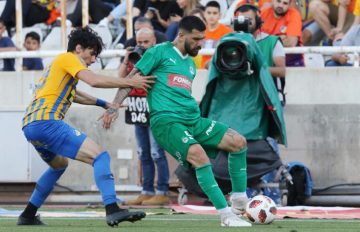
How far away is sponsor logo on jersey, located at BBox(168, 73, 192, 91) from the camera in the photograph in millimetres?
12391

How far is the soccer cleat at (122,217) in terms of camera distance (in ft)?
37.7

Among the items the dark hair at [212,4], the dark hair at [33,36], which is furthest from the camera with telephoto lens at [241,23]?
the dark hair at [33,36]

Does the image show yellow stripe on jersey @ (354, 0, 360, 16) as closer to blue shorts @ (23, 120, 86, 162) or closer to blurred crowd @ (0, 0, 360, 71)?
blurred crowd @ (0, 0, 360, 71)

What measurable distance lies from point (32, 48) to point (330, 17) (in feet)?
15.3

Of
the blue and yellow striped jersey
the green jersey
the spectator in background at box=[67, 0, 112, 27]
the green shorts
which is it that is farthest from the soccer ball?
the spectator in background at box=[67, 0, 112, 27]

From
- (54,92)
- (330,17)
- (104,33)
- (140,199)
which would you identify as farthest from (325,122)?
(54,92)

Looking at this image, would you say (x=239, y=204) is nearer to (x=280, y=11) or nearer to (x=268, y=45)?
(x=268, y=45)

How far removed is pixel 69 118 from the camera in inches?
688

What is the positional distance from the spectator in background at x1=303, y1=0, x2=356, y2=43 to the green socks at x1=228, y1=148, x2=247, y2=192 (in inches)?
208

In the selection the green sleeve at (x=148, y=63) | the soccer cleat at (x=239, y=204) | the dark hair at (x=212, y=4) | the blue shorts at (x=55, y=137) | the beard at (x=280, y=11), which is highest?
the dark hair at (x=212, y=4)

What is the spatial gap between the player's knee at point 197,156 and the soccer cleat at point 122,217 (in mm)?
812

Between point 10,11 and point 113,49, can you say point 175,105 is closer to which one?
point 113,49

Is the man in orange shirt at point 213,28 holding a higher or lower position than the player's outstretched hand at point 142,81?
higher

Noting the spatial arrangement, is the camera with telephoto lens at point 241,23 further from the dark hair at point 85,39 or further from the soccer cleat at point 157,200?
the dark hair at point 85,39
